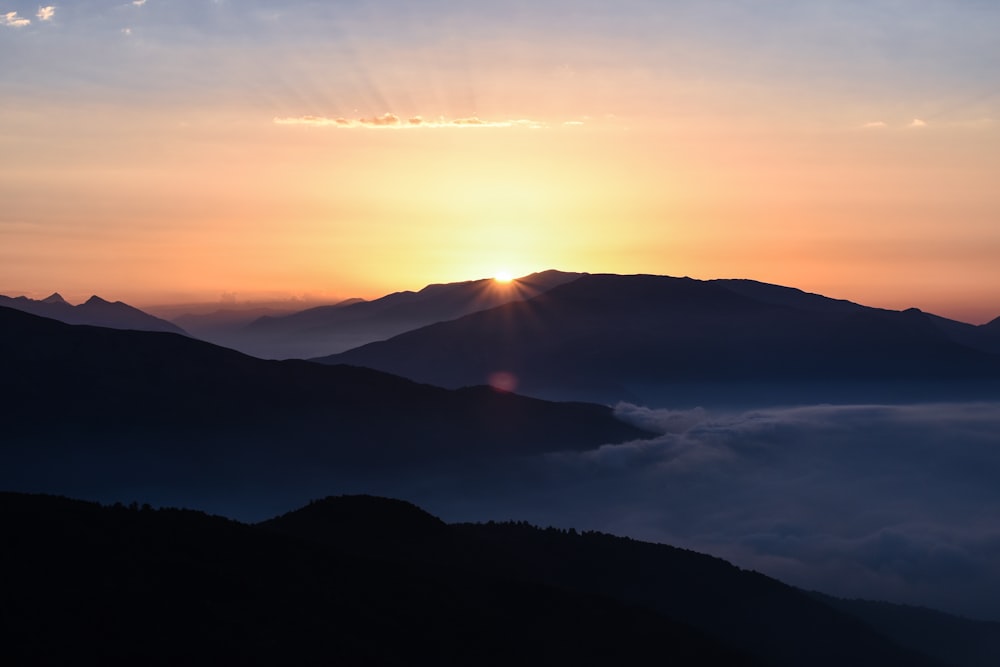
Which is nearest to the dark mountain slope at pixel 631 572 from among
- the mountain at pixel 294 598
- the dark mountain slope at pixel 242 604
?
the mountain at pixel 294 598

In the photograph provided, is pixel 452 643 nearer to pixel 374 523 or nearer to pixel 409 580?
pixel 409 580

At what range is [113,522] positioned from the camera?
183ft

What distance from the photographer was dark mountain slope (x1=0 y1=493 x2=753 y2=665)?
43062 millimetres

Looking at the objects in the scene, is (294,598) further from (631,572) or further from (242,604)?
(631,572)

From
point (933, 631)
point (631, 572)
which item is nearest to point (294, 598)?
point (631, 572)

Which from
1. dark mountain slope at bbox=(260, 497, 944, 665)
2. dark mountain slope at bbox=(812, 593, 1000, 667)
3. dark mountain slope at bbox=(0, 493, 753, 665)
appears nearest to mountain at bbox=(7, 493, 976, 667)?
dark mountain slope at bbox=(0, 493, 753, 665)

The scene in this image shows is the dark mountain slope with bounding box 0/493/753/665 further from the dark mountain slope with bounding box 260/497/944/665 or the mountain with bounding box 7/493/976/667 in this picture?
the dark mountain slope with bounding box 260/497/944/665

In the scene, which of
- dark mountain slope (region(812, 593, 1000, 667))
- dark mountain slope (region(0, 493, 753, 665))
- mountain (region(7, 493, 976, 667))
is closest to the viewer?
dark mountain slope (region(0, 493, 753, 665))

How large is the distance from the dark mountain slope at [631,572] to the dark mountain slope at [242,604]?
16029 millimetres

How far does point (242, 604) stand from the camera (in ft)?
164

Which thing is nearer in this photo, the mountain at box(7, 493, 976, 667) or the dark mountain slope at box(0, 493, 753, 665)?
the dark mountain slope at box(0, 493, 753, 665)

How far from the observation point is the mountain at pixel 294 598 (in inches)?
1721

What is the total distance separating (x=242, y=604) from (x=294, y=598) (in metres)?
3.57

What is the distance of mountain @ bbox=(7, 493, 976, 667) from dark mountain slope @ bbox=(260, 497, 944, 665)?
374 mm
